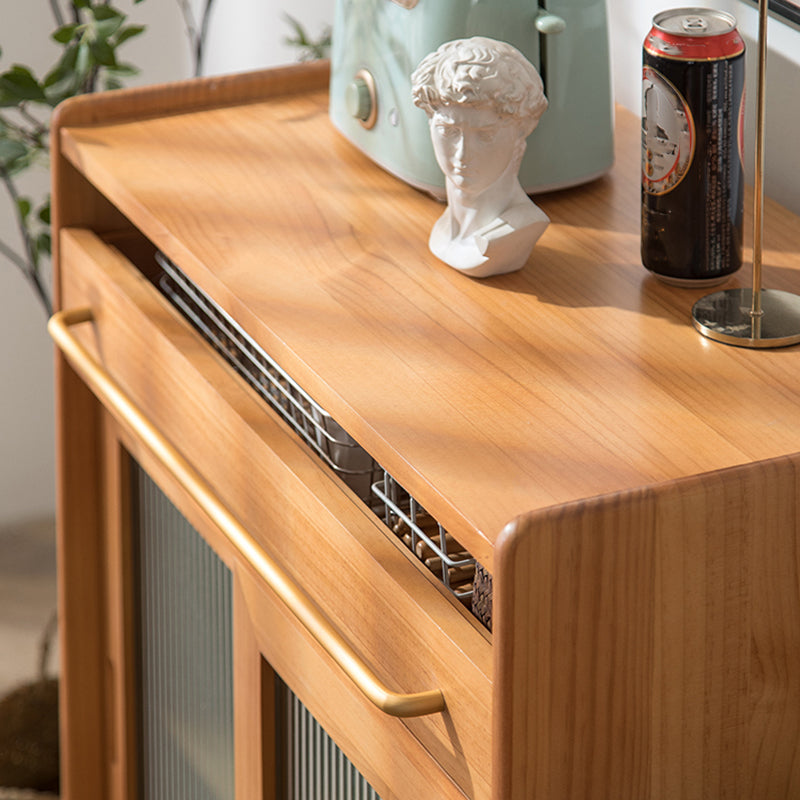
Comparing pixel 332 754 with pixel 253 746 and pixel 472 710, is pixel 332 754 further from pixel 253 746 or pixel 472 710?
pixel 472 710

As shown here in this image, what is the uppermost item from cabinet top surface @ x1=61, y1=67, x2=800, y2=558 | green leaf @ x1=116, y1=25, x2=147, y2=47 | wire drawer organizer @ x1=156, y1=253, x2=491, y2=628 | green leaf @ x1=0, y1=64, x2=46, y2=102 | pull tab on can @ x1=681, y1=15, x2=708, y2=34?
pull tab on can @ x1=681, y1=15, x2=708, y2=34

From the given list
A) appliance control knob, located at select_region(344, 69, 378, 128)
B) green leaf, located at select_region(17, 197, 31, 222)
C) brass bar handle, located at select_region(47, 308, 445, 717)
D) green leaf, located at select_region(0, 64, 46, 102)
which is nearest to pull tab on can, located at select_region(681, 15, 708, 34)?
appliance control knob, located at select_region(344, 69, 378, 128)

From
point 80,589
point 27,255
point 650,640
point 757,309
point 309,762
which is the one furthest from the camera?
point 27,255

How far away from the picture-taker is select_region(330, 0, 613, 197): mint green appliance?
98cm

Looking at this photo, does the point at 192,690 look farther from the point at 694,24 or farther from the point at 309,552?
the point at 694,24

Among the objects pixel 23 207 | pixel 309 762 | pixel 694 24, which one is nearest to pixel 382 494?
pixel 309 762

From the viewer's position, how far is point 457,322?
85 centimetres

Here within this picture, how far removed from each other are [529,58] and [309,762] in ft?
1.79

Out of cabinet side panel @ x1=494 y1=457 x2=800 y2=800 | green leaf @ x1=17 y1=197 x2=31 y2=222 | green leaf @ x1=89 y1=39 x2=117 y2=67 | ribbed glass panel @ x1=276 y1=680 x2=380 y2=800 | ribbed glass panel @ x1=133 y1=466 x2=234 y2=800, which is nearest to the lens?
cabinet side panel @ x1=494 y1=457 x2=800 y2=800

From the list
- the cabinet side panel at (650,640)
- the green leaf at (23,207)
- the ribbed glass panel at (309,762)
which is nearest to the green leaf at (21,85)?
the green leaf at (23,207)

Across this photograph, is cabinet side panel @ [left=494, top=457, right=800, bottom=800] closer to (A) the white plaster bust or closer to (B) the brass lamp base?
(B) the brass lamp base

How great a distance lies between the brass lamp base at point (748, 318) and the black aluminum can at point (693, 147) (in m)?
0.04

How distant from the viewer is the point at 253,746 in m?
0.98

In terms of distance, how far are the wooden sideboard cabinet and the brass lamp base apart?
0.4 inches
